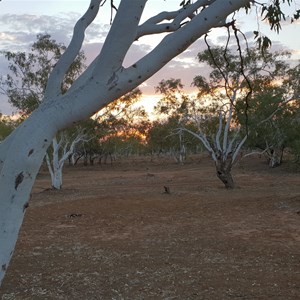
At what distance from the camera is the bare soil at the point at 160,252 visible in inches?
225

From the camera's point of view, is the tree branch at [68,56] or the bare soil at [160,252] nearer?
the tree branch at [68,56]

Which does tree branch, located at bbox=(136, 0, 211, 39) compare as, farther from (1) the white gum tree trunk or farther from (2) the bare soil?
(2) the bare soil

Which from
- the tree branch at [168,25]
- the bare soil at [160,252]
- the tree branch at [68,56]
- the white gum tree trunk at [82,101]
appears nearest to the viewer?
the white gum tree trunk at [82,101]

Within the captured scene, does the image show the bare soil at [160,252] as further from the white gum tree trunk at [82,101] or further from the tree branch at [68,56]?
the tree branch at [68,56]

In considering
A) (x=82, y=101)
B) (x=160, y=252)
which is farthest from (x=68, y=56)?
(x=160, y=252)

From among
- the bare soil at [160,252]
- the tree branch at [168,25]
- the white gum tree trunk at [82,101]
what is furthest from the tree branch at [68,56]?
the bare soil at [160,252]

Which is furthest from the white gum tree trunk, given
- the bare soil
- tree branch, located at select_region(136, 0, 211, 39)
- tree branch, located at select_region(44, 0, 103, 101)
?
the bare soil

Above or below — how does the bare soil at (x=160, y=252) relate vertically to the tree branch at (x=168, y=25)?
below

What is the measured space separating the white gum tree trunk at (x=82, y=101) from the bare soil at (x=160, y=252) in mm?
3500

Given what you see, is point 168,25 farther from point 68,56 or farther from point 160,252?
point 160,252

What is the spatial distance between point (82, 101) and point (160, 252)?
5.86 meters

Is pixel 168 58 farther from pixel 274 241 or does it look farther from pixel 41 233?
pixel 41 233

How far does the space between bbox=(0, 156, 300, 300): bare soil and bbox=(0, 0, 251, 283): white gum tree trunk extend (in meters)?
3.50

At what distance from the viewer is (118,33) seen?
2.45 metres
